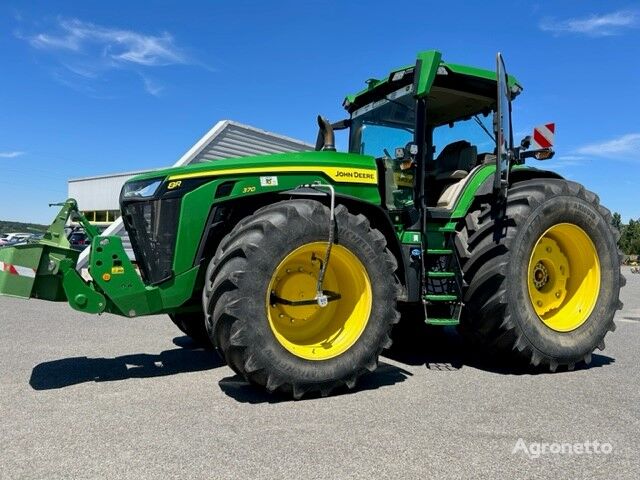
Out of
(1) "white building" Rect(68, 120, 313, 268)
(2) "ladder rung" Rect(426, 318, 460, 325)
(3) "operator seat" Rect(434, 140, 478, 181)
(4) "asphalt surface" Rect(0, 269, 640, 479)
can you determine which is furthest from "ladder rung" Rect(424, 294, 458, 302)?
(1) "white building" Rect(68, 120, 313, 268)

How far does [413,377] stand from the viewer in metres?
4.43

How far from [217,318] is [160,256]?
36.8 inches

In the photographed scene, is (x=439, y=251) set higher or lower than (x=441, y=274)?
higher

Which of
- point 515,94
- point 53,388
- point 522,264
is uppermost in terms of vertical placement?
point 515,94

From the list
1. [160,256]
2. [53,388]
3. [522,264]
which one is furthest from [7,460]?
[522,264]

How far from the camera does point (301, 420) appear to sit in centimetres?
332

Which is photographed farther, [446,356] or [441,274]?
[446,356]

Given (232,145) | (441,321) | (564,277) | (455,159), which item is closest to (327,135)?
(455,159)

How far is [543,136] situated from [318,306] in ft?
9.44

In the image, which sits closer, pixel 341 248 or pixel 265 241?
pixel 265 241

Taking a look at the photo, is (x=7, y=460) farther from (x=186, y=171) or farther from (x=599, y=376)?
(x=599, y=376)

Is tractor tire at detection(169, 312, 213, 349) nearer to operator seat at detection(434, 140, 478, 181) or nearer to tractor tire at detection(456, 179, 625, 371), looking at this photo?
tractor tire at detection(456, 179, 625, 371)

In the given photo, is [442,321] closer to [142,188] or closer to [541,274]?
[541,274]

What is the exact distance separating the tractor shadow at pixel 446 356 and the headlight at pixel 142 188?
8.86 ft
